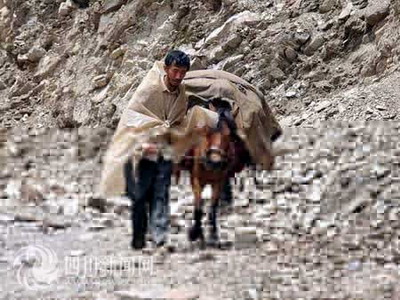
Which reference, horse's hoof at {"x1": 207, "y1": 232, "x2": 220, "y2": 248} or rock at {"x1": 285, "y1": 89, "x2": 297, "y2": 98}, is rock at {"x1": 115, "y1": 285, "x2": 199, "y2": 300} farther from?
rock at {"x1": 285, "y1": 89, "x2": 297, "y2": 98}

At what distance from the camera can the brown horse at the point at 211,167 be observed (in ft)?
14.6

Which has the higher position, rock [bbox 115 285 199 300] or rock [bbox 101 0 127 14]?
rock [bbox 101 0 127 14]

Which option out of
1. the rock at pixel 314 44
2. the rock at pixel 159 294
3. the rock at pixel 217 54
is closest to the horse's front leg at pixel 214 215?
the rock at pixel 159 294

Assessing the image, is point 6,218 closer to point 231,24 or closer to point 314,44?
point 314,44

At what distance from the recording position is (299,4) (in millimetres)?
9766

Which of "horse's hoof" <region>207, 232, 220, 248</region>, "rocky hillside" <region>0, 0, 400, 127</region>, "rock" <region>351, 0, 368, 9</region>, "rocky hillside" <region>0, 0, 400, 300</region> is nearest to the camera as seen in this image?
"rocky hillside" <region>0, 0, 400, 300</region>

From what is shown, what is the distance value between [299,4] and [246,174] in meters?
5.14

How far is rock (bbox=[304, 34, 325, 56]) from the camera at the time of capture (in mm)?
9078

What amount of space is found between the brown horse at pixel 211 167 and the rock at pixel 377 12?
4423 millimetres

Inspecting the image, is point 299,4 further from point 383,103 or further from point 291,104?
point 383,103

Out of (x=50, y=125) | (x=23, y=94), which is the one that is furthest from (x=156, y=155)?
(x=23, y=94)

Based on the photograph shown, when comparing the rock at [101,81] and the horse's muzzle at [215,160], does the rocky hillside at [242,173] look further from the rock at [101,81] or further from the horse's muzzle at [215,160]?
the horse's muzzle at [215,160]

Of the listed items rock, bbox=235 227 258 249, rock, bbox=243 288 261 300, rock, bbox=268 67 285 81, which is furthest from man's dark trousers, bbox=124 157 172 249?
rock, bbox=268 67 285 81

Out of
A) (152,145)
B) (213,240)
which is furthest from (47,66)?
(213,240)
